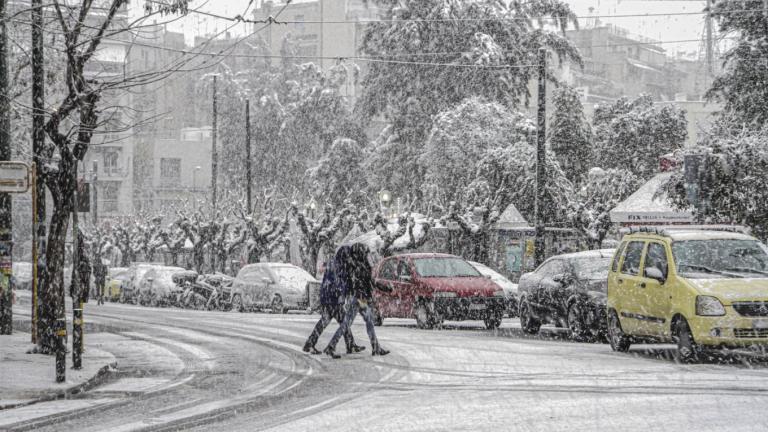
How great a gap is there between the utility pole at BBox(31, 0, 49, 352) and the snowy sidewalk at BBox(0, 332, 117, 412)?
1.33 feet

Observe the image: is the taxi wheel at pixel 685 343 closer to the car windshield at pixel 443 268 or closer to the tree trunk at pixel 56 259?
the tree trunk at pixel 56 259

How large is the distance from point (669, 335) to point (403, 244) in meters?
22.2

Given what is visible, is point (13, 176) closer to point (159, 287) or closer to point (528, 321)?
point (528, 321)

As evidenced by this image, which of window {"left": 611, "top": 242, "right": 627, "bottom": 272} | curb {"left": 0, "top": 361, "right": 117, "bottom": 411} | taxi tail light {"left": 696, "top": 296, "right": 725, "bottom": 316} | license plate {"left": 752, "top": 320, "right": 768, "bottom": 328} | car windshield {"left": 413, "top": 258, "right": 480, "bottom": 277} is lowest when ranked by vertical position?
curb {"left": 0, "top": 361, "right": 117, "bottom": 411}

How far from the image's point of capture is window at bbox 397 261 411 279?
77.7ft

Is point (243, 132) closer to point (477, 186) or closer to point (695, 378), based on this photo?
point (477, 186)

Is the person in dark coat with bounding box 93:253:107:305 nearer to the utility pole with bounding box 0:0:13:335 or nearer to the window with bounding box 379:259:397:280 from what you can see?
the window with bounding box 379:259:397:280

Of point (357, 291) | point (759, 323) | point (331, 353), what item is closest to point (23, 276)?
point (331, 353)

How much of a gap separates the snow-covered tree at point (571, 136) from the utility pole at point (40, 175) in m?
45.5

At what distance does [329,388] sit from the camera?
12.5 metres

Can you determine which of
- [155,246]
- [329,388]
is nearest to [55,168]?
[329,388]

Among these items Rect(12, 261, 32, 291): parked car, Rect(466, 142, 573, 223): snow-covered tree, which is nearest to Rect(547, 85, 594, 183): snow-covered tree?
Rect(466, 142, 573, 223): snow-covered tree

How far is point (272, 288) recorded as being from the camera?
3391cm

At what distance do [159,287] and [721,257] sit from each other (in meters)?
29.3
